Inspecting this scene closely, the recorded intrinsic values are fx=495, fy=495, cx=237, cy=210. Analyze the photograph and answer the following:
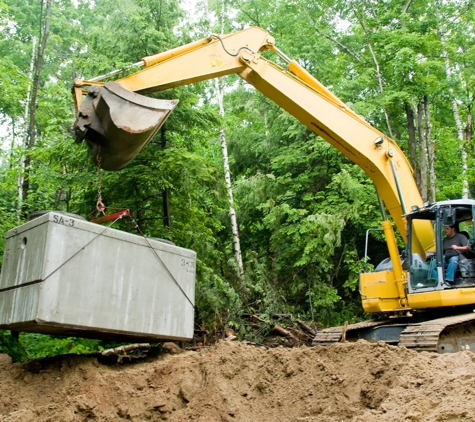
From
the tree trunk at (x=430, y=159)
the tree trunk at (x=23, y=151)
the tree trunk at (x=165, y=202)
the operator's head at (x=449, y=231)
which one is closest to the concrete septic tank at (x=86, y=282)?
the tree trunk at (x=165, y=202)

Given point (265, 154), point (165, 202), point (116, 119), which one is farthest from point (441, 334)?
point (265, 154)

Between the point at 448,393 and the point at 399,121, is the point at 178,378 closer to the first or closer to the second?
the point at 448,393

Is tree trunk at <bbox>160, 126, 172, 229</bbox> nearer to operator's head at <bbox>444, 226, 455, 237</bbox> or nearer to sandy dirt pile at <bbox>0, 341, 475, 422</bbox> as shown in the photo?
sandy dirt pile at <bbox>0, 341, 475, 422</bbox>

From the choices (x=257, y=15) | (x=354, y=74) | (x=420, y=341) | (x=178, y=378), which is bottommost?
(x=178, y=378)

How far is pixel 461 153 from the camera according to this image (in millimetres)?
16188

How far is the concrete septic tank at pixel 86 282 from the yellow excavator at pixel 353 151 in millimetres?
1143

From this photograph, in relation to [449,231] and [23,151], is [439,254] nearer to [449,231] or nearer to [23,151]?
[449,231]

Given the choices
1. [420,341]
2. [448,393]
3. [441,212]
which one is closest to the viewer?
[448,393]

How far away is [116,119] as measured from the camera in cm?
519

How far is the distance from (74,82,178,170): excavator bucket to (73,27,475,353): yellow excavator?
1cm

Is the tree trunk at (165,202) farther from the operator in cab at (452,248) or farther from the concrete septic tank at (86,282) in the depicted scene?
the operator in cab at (452,248)

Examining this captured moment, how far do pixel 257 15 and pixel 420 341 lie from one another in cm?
1578

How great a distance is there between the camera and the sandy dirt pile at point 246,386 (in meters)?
4.28

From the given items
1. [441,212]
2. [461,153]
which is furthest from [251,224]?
[441,212]
